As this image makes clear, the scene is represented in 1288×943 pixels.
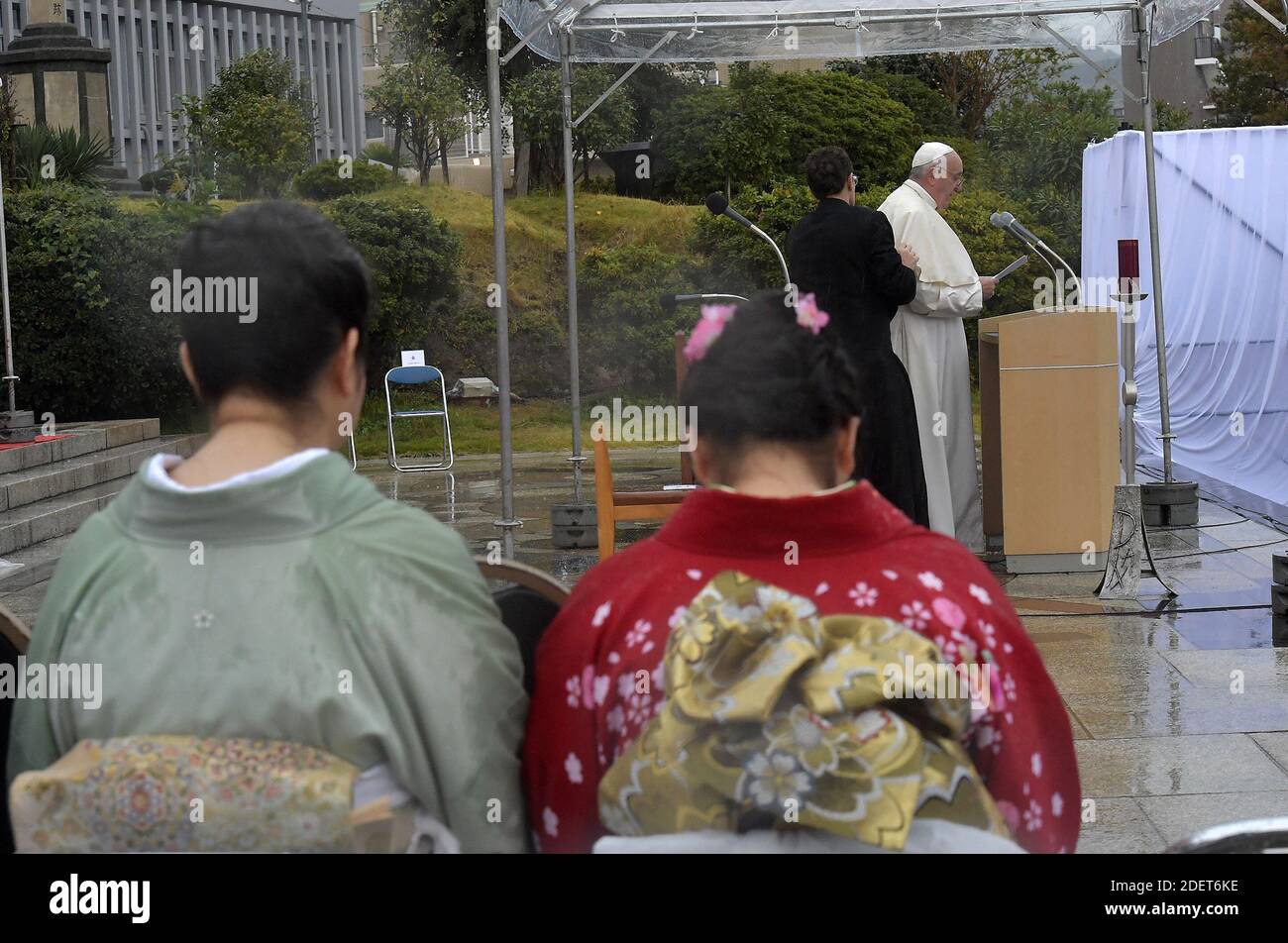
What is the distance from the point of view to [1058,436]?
7.11 metres

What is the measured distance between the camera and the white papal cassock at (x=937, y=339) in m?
7.02

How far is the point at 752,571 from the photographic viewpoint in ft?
6.09

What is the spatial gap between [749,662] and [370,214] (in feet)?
47.2

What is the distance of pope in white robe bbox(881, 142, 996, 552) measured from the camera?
7012 millimetres

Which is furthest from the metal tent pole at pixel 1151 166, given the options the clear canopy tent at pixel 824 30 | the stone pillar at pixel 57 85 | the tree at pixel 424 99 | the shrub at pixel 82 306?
the tree at pixel 424 99

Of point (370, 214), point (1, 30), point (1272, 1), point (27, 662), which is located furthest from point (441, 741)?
point (1, 30)

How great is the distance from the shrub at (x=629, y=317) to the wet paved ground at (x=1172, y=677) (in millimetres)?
8322

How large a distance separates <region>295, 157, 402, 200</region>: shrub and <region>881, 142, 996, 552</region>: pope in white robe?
498 inches

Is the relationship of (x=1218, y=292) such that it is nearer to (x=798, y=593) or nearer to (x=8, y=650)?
(x=798, y=593)

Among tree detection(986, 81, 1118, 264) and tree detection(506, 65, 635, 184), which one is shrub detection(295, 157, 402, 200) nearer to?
tree detection(506, 65, 635, 184)

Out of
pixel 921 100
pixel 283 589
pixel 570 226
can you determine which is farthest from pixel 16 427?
pixel 921 100

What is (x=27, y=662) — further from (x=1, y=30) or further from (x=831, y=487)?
(x=1, y=30)

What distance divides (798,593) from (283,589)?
578mm

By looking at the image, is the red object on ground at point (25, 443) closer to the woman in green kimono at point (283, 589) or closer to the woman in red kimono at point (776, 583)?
the woman in green kimono at point (283, 589)
